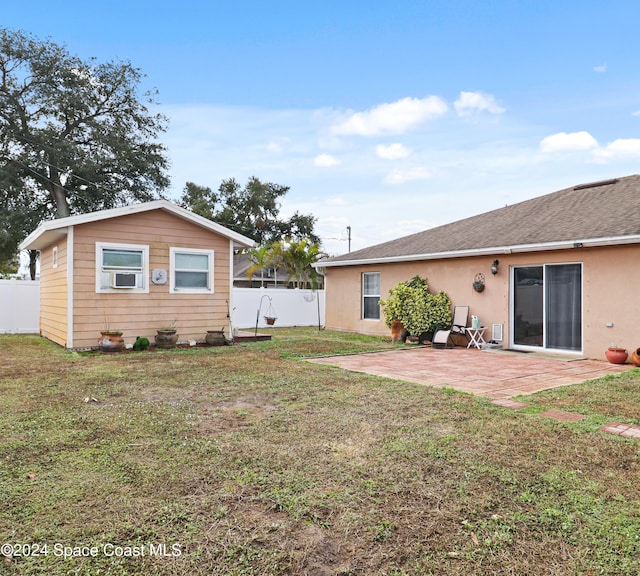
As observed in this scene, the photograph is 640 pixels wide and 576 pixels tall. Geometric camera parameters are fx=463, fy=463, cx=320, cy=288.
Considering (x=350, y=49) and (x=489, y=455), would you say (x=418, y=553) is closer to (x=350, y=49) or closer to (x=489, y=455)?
(x=489, y=455)

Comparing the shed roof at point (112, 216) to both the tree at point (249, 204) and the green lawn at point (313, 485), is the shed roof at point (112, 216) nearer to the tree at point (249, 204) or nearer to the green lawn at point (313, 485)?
the green lawn at point (313, 485)

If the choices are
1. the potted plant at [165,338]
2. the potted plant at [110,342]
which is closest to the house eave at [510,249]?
the potted plant at [165,338]

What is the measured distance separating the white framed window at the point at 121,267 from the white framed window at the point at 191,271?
0.62 meters

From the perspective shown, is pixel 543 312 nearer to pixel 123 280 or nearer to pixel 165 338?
pixel 165 338

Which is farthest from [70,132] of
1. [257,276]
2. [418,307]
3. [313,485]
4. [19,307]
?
[313,485]

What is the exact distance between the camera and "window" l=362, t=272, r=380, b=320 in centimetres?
1365

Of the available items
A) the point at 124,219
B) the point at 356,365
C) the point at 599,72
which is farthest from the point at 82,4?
the point at 599,72

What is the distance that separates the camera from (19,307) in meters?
13.5

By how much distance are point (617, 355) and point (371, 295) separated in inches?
270

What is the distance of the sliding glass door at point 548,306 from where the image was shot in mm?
9125

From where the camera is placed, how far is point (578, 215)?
1031 centimetres

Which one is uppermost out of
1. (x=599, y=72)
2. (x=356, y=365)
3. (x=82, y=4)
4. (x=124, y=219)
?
(x=82, y=4)

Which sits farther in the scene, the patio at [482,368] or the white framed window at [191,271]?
the white framed window at [191,271]

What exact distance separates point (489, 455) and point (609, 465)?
2.61 feet
